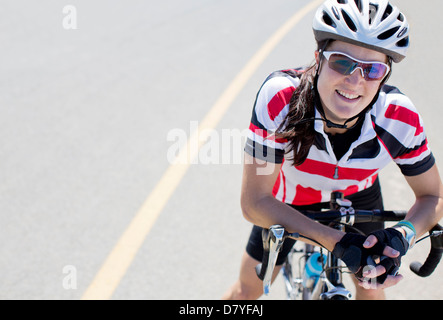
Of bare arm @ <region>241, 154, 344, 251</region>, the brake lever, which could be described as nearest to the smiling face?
bare arm @ <region>241, 154, 344, 251</region>

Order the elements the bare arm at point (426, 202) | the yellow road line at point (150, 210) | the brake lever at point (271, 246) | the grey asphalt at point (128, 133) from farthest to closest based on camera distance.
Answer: the grey asphalt at point (128, 133) < the yellow road line at point (150, 210) < the bare arm at point (426, 202) < the brake lever at point (271, 246)

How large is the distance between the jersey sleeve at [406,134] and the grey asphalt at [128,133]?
1.80m

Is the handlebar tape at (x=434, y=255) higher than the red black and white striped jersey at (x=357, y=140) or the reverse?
the reverse

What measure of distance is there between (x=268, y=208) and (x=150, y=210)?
99.3 inches

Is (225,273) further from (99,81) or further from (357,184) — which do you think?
(99,81)

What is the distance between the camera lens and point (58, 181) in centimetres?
516

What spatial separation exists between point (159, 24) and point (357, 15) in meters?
7.49

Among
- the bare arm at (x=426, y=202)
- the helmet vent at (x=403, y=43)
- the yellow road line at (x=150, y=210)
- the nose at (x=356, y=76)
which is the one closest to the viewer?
the nose at (x=356, y=76)

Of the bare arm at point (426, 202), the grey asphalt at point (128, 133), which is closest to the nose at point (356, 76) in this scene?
the bare arm at point (426, 202)

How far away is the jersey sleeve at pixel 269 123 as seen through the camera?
2.60 m

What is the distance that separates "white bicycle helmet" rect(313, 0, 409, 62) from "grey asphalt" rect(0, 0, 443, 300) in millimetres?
2290

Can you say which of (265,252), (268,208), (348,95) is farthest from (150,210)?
(348,95)

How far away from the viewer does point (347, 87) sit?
2410 mm

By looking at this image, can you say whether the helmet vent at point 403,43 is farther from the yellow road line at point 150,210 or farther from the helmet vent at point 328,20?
the yellow road line at point 150,210
